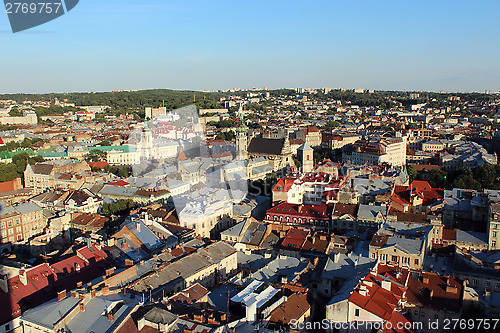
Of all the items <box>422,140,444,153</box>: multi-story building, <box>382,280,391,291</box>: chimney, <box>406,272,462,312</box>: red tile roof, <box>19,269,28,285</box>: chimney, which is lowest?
<box>422,140,444,153</box>: multi-story building

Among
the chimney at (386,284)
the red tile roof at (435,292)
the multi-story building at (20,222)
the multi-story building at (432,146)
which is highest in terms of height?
the chimney at (386,284)

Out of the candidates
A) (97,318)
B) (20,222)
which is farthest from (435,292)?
(20,222)

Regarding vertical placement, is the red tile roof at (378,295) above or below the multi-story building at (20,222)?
above

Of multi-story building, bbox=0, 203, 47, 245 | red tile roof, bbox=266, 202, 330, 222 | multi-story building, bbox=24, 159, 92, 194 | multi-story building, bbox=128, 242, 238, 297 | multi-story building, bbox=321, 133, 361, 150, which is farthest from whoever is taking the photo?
multi-story building, bbox=321, 133, 361, 150

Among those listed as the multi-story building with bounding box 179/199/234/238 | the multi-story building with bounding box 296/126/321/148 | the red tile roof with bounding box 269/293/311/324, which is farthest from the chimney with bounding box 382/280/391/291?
the multi-story building with bounding box 296/126/321/148

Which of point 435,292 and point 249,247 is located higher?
point 435,292

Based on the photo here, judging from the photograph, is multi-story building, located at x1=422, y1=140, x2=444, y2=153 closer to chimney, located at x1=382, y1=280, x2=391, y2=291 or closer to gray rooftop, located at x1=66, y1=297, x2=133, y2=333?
chimney, located at x1=382, y1=280, x2=391, y2=291

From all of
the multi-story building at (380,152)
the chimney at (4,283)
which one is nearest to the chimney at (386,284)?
the chimney at (4,283)

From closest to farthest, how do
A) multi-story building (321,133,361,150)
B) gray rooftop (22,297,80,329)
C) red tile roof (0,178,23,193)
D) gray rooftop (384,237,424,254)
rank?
1. gray rooftop (22,297,80,329)
2. gray rooftop (384,237,424,254)
3. red tile roof (0,178,23,193)
4. multi-story building (321,133,361,150)

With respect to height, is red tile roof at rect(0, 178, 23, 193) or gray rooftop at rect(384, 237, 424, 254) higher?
gray rooftop at rect(384, 237, 424, 254)

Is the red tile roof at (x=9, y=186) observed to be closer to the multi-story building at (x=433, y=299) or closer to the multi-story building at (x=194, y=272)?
the multi-story building at (x=194, y=272)

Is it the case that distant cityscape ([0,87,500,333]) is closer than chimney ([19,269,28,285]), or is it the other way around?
distant cityscape ([0,87,500,333])

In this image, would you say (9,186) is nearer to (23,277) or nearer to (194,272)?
(23,277)

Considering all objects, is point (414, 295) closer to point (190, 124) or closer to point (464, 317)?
point (464, 317)
